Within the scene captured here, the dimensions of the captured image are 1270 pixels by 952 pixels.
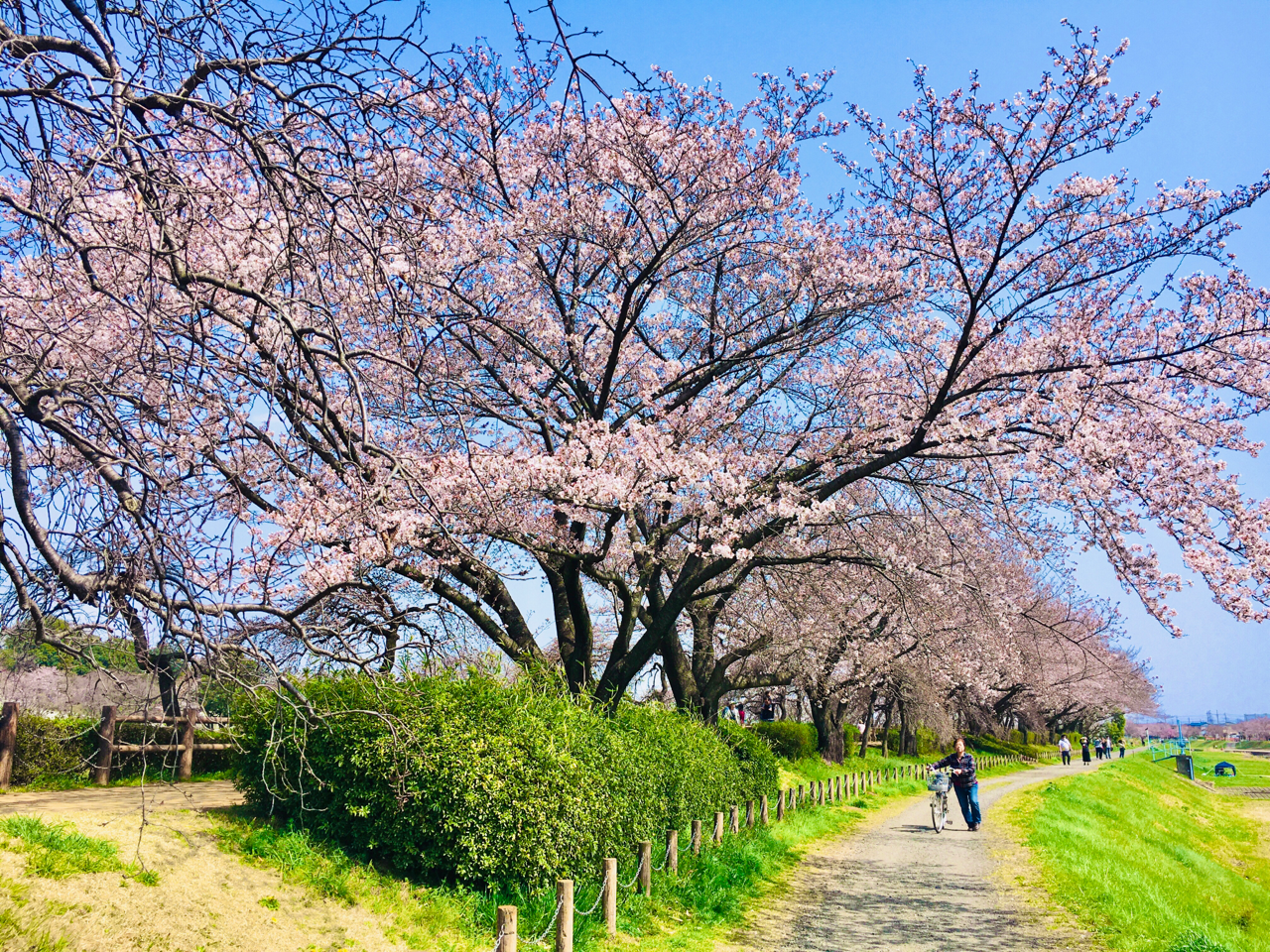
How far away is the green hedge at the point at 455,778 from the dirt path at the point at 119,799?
3.22 feet

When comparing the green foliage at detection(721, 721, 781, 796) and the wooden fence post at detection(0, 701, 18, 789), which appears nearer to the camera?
the wooden fence post at detection(0, 701, 18, 789)

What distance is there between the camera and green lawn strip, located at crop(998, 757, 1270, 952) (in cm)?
922

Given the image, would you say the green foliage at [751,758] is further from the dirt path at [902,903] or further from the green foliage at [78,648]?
the green foliage at [78,648]

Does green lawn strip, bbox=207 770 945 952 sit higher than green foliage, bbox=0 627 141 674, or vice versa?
green foliage, bbox=0 627 141 674

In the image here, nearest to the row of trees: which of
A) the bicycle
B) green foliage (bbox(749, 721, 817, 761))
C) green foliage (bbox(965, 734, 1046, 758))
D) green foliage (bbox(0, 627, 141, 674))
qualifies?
green foliage (bbox(0, 627, 141, 674))

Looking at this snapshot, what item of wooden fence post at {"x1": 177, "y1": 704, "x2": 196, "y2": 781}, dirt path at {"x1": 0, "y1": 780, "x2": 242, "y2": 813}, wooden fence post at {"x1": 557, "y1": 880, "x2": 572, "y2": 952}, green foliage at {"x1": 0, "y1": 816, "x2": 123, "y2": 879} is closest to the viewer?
green foliage at {"x1": 0, "y1": 816, "x2": 123, "y2": 879}

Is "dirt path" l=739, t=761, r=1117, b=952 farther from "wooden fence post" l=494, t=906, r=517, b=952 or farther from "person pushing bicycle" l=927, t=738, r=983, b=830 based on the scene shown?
"wooden fence post" l=494, t=906, r=517, b=952

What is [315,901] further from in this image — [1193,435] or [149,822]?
[1193,435]

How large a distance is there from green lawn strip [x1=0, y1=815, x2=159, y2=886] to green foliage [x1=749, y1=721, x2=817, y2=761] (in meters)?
23.0

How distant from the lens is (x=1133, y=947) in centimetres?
816

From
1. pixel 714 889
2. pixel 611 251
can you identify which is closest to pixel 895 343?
pixel 611 251

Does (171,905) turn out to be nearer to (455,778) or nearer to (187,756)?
(455,778)

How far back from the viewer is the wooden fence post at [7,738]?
1180 centimetres

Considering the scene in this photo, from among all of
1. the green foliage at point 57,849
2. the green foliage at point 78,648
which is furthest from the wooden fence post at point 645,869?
the green foliage at point 78,648
